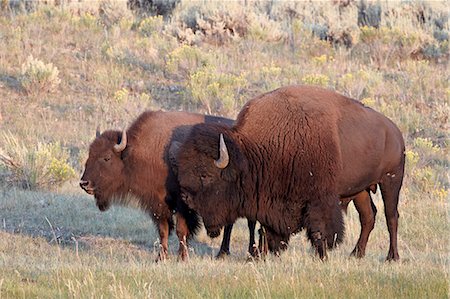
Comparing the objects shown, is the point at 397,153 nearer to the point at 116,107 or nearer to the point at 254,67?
the point at 116,107

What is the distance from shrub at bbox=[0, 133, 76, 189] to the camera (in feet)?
49.5

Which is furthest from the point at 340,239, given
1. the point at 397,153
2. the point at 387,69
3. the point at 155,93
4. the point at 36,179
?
the point at 387,69

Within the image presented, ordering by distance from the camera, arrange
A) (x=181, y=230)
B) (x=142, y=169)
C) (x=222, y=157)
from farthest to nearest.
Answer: (x=142, y=169)
(x=181, y=230)
(x=222, y=157)

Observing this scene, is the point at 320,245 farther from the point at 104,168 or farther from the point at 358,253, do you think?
the point at 104,168

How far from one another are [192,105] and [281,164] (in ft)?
36.7

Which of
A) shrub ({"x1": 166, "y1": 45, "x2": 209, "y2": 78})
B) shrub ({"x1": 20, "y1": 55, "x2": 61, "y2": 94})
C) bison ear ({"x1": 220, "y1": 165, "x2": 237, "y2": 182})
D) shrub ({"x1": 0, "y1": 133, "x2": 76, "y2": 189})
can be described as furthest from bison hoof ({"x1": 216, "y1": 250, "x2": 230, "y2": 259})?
shrub ({"x1": 166, "y1": 45, "x2": 209, "y2": 78})

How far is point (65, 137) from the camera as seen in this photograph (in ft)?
61.0

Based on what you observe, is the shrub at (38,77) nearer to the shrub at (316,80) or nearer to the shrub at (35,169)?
the shrub at (35,169)

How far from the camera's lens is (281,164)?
31.4ft

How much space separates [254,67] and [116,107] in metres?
4.35

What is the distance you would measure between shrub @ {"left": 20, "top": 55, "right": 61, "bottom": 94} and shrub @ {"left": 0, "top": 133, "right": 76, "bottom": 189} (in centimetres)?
518

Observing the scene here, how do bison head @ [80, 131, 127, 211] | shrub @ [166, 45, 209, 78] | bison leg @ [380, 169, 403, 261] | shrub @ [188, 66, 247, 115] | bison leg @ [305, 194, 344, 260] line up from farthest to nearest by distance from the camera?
shrub @ [166, 45, 209, 78]
shrub @ [188, 66, 247, 115]
bison head @ [80, 131, 127, 211]
bison leg @ [380, 169, 403, 261]
bison leg @ [305, 194, 344, 260]

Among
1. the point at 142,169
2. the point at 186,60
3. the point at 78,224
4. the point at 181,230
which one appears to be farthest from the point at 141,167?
the point at 186,60

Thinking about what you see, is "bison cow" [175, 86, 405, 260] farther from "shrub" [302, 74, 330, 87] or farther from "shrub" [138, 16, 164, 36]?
"shrub" [138, 16, 164, 36]
